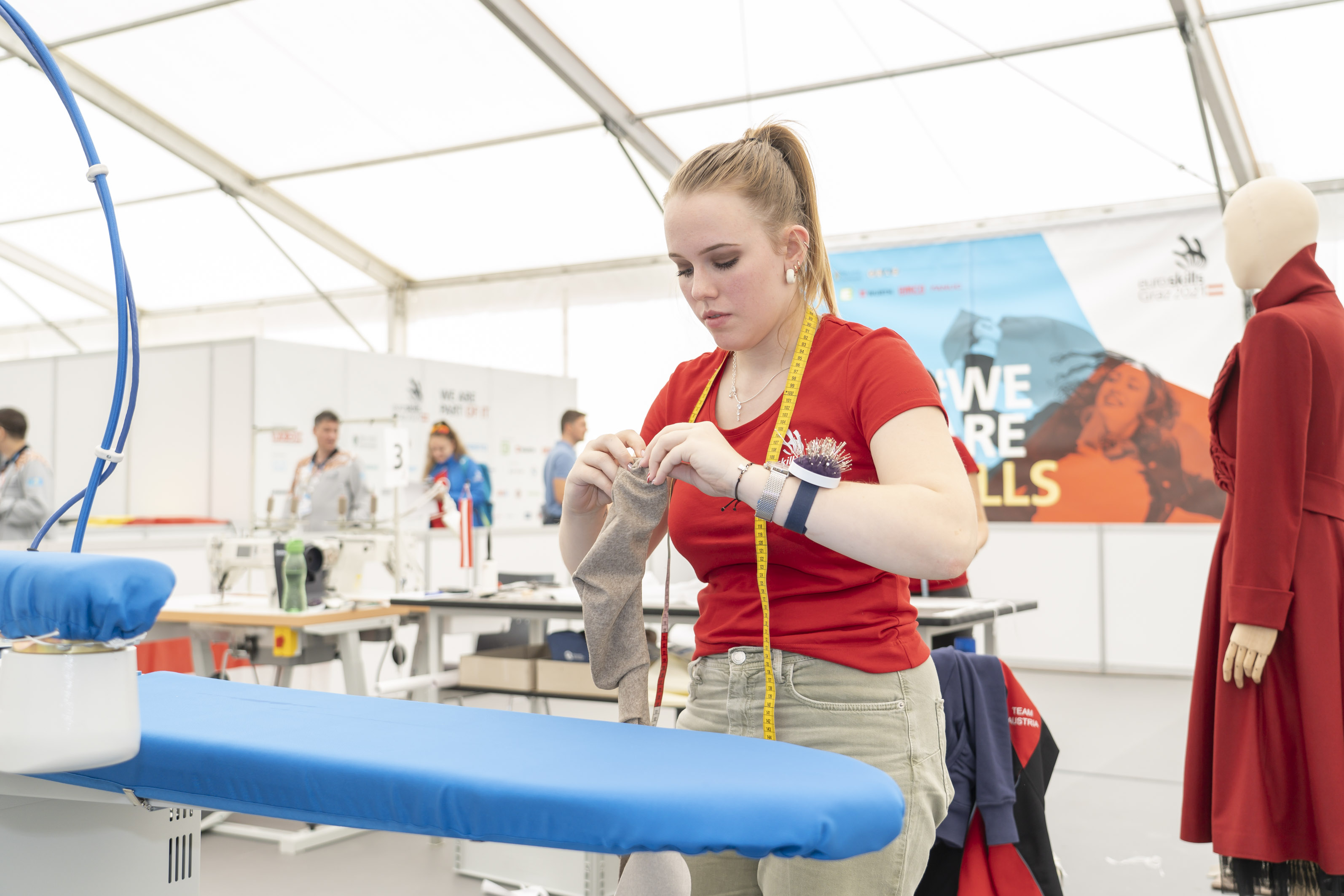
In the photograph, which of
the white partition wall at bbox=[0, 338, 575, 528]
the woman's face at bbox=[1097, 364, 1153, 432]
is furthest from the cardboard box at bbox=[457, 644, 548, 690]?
the woman's face at bbox=[1097, 364, 1153, 432]

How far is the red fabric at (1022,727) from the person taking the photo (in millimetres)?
2252

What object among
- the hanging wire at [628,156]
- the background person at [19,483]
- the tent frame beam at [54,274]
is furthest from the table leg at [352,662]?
the tent frame beam at [54,274]

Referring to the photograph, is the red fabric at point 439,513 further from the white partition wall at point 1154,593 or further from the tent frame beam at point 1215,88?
the tent frame beam at point 1215,88

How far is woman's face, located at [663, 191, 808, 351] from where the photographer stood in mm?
985

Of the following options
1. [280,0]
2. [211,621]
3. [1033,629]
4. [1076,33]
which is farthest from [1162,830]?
[280,0]

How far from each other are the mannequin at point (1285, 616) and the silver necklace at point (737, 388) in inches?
46.9

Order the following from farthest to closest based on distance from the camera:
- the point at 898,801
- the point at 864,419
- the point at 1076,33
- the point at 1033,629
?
the point at 1033,629
the point at 1076,33
the point at 864,419
the point at 898,801

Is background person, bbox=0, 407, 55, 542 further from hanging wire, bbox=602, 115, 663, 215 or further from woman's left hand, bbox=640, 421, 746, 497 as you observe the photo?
woman's left hand, bbox=640, 421, 746, 497

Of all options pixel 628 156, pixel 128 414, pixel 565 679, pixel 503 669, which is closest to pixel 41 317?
pixel 628 156

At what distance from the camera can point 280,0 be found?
269 inches

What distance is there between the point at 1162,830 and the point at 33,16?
8.39 metres

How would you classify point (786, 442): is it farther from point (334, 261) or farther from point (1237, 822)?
point (334, 261)

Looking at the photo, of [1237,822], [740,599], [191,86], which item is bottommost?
[1237,822]

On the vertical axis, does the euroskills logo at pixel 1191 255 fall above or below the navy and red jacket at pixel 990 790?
above
